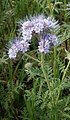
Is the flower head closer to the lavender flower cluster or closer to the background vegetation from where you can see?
the lavender flower cluster

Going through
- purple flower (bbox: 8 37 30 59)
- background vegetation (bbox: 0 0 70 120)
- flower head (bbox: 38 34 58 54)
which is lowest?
Answer: background vegetation (bbox: 0 0 70 120)

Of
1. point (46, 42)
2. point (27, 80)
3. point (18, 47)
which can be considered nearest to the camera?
point (46, 42)

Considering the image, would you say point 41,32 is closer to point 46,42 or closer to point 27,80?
point 46,42

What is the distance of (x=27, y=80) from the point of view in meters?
2.26

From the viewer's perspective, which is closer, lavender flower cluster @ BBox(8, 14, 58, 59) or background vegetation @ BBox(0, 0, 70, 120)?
lavender flower cluster @ BBox(8, 14, 58, 59)

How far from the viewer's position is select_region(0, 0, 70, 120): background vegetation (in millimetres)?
1873

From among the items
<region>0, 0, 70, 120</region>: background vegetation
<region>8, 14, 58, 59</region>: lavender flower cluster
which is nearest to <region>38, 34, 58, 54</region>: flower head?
<region>8, 14, 58, 59</region>: lavender flower cluster

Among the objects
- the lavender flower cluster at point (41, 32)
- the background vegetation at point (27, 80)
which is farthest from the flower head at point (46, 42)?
the background vegetation at point (27, 80)

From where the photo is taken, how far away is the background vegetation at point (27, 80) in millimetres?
Answer: 1873

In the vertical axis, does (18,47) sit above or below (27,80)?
above

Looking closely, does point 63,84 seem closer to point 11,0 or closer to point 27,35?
point 27,35

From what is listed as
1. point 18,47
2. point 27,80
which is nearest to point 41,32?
point 18,47

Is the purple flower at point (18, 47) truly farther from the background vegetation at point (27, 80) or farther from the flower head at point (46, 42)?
the background vegetation at point (27, 80)

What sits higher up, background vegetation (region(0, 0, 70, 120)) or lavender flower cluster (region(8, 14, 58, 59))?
lavender flower cluster (region(8, 14, 58, 59))
